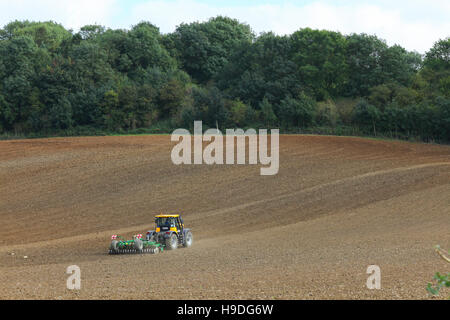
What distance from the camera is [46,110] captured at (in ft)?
266

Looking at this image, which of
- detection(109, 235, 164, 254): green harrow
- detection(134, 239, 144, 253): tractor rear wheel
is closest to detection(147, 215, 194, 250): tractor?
detection(109, 235, 164, 254): green harrow

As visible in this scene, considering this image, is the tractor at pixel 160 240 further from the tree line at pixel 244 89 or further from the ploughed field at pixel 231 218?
the tree line at pixel 244 89

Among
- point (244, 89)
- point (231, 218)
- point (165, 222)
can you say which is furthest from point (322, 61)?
point (165, 222)

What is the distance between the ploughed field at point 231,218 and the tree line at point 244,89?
8.46 metres

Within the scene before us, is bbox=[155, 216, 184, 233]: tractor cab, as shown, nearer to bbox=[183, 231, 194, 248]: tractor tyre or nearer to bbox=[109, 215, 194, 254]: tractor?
bbox=[109, 215, 194, 254]: tractor

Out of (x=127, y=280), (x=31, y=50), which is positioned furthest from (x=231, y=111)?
→ (x=127, y=280)

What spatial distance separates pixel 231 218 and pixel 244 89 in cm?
4960

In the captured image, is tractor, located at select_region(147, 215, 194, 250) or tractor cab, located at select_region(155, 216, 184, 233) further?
tractor cab, located at select_region(155, 216, 184, 233)

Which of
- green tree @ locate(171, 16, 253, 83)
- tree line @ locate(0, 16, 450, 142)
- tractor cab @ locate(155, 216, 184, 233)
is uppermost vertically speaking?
green tree @ locate(171, 16, 253, 83)

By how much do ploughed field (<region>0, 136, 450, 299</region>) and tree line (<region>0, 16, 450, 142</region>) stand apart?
8458 millimetres

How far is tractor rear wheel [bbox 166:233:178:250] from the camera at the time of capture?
74.4 ft

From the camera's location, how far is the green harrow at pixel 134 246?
21516mm

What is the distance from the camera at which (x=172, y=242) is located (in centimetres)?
2283

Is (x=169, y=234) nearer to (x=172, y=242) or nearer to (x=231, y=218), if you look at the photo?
(x=172, y=242)
